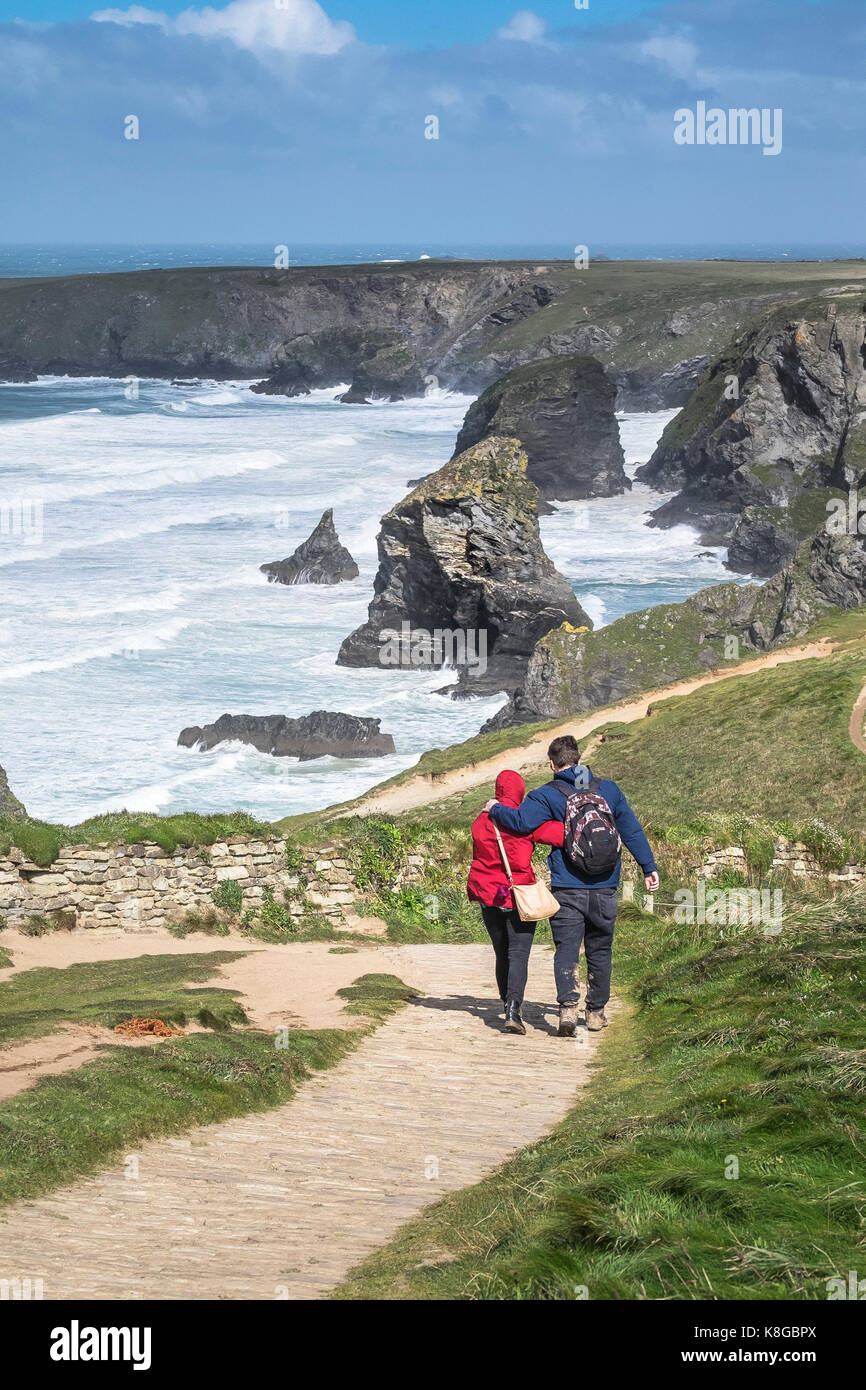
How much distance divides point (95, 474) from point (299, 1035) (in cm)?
7954

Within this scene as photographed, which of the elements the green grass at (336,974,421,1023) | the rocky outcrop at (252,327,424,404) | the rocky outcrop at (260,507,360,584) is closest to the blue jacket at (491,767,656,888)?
the green grass at (336,974,421,1023)

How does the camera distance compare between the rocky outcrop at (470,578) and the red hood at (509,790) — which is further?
the rocky outcrop at (470,578)

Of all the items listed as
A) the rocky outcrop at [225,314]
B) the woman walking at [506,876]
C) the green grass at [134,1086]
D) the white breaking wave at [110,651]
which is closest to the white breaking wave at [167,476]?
the white breaking wave at [110,651]

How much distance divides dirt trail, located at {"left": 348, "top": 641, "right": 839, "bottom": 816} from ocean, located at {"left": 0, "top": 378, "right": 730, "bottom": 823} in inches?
217

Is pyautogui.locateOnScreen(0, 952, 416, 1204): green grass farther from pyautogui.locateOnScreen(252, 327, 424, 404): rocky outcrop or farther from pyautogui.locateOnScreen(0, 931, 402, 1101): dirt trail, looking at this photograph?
pyautogui.locateOnScreen(252, 327, 424, 404): rocky outcrop

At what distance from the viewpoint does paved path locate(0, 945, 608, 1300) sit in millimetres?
6762

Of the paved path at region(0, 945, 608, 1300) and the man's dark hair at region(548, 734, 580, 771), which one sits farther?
the man's dark hair at region(548, 734, 580, 771)

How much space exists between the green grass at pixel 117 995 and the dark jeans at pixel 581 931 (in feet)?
10.2

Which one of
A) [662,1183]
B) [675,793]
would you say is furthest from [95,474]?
[662,1183]

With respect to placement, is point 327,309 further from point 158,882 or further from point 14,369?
point 158,882

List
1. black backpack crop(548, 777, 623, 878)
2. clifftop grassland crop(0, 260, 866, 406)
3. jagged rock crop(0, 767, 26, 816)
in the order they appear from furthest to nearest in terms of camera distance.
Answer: clifftop grassland crop(0, 260, 866, 406) → jagged rock crop(0, 767, 26, 816) → black backpack crop(548, 777, 623, 878)

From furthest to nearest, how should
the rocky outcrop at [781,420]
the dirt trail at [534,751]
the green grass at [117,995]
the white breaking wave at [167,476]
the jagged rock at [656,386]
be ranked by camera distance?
the jagged rock at [656,386]
the white breaking wave at [167,476]
the rocky outcrop at [781,420]
the dirt trail at [534,751]
the green grass at [117,995]

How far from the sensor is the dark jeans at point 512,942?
12.1 metres

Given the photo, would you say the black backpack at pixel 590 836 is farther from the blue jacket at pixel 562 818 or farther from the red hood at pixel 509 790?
the red hood at pixel 509 790
